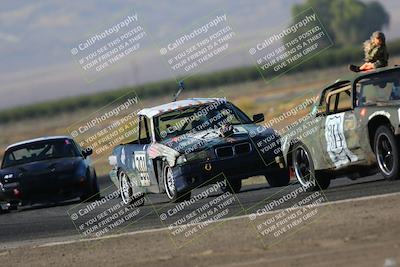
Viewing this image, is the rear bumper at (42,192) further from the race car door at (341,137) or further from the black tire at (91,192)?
the race car door at (341,137)

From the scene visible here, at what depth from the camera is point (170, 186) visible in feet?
58.4

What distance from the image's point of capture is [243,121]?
1872cm

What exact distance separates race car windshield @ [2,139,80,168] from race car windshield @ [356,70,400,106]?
8397mm

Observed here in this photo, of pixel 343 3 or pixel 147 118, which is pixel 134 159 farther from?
pixel 343 3

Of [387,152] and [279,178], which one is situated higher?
[387,152]

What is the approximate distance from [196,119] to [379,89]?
411 cm

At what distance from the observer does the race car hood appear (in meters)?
17.6

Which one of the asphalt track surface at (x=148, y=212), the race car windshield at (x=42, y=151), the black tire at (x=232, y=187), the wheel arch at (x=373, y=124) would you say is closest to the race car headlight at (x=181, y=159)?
the asphalt track surface at (x=148, y=212)

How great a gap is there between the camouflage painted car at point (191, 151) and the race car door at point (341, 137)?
167cm

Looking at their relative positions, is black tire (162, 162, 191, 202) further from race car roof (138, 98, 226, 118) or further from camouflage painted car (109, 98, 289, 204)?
race car roof (138, 98, 226, 118)
